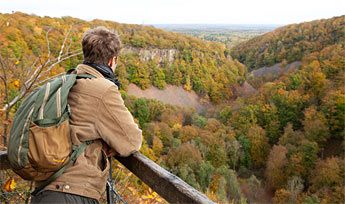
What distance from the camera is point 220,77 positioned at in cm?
7225

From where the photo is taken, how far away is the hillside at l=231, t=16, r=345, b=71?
7431 cm

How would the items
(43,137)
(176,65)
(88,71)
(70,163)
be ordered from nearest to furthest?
1. (43,137)
2. (70,163)
3. (88,71)
4. (176,65)

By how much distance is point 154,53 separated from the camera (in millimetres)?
68562

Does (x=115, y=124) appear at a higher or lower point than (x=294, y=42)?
higher

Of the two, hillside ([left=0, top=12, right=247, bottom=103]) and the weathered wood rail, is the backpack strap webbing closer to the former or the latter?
the weathered wood rail

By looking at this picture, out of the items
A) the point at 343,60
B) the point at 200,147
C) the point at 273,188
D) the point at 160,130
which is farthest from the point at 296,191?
the point at 343,60

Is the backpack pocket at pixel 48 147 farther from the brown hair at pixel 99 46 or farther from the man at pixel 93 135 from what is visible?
the brown hair at pixel 99 46

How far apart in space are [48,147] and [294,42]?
320 ft

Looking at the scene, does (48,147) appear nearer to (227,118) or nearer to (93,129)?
(93,129)

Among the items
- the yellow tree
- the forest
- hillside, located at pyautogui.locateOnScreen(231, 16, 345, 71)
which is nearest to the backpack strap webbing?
the yellow tree

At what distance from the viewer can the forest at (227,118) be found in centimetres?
2183

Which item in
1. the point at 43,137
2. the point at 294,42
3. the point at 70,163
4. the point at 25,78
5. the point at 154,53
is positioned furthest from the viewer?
the point at 294,42

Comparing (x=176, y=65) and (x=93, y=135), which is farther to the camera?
(x=176, y=65)

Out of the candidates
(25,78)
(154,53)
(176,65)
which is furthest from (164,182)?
(176,65)
